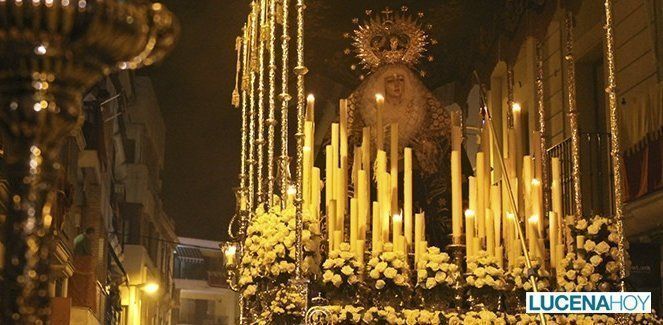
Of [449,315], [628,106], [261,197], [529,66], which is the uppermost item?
[529,66]

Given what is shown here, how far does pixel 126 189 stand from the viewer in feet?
106

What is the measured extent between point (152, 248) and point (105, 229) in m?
11.8

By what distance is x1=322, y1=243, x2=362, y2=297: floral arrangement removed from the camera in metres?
7.74

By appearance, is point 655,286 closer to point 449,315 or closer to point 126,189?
point 449,315

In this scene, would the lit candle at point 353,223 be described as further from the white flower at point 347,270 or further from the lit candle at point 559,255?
the lit candle at point 559,255

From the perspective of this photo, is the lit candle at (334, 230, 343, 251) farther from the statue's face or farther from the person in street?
the person in street

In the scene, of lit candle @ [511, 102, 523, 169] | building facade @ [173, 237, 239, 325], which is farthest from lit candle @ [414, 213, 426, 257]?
building facade @ [173, 237, 239, 325]

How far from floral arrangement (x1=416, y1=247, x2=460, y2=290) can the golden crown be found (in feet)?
7.10

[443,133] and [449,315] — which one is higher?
[443,133]

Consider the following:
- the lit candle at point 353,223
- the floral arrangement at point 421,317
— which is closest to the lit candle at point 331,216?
the lit candle at point 353,223

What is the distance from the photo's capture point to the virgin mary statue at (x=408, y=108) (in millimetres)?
9219

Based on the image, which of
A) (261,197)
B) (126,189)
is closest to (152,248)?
(126,189)

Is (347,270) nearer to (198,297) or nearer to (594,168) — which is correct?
(594,168)

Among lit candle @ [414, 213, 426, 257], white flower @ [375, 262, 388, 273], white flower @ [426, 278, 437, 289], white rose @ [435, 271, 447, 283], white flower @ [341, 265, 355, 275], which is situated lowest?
white flower @ [426, 278, 437, 289]
